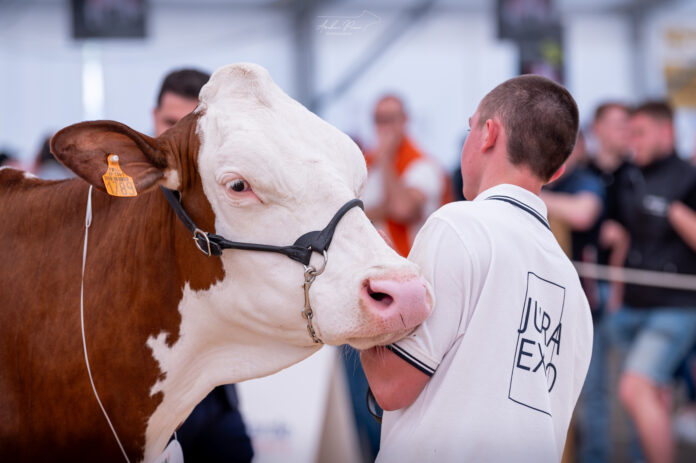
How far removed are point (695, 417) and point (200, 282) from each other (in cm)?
556

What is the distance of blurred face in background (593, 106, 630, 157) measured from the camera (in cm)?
625

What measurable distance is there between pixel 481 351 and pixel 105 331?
40.5 inches

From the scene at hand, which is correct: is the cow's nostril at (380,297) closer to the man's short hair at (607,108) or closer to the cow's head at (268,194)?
the cow's head at (268,194)

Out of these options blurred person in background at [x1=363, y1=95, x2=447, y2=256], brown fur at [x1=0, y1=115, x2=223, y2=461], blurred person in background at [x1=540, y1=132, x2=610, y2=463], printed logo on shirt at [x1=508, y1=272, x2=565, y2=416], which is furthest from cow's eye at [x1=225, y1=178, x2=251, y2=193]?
blurred person in background at [x1=540, y1=132, x2=610, y2=463]

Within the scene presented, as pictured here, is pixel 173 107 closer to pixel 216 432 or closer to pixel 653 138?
pixel 216 432

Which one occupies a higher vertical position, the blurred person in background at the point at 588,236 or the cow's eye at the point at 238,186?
the cow's eye at the point at 238,186

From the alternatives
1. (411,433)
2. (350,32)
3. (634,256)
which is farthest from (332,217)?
(634,256)

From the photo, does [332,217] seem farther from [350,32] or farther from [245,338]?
[350,32]

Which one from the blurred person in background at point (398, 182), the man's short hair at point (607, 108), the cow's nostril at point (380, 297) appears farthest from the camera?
the man's short hair at point (607, 108)

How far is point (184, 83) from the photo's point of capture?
3162 millimetres

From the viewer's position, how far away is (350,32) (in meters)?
2.48

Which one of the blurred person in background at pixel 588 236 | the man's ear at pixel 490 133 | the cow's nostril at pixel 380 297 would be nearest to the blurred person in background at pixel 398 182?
the blurred person in background at pixel 588 236

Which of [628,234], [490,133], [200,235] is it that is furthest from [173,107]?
[628,234]

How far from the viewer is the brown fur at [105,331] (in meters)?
2.20
